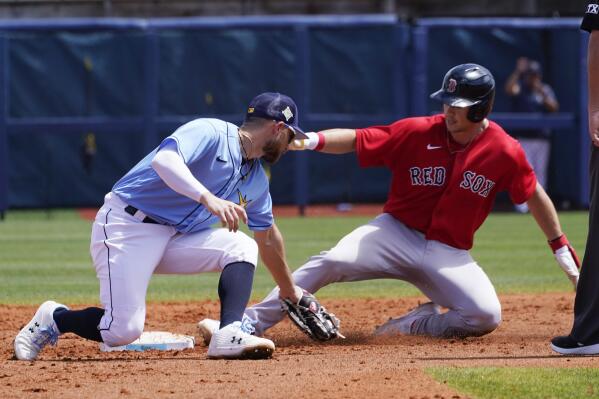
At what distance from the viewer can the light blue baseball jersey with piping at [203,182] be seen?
4953 mm

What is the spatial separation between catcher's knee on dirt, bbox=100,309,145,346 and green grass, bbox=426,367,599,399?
1.33m

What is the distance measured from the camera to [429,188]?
589 cm

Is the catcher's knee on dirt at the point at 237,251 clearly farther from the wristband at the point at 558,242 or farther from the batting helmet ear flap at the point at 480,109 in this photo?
the wristband at the point at 558,242

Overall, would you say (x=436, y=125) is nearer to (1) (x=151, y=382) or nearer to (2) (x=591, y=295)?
(2) (x=591, y=295)

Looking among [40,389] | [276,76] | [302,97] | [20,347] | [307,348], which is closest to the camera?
[40,389]

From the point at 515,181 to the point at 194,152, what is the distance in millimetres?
1835

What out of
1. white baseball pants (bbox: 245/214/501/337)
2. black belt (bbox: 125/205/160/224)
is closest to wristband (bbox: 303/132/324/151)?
white baseball pants (bbox: 245/214/501/337)

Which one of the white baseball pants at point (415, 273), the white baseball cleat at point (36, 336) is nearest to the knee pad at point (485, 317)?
the white baseball pants at point (415, 273)

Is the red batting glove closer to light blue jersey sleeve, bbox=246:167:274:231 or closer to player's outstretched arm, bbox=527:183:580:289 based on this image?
player's outstretched arm, bbox=527:183:580:289

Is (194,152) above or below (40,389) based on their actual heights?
above

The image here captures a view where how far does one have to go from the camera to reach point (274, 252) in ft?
17.9

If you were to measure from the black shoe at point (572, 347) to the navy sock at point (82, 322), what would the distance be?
212 centimetres

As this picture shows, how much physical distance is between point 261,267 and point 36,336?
→ 16.1ft

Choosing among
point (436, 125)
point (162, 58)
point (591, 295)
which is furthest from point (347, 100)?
point (591, 295)
